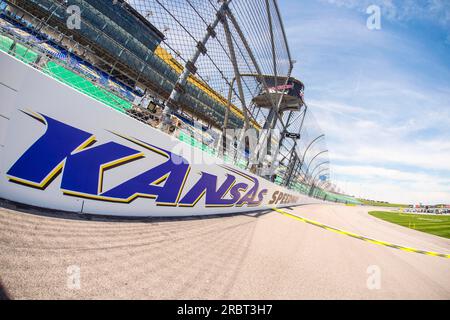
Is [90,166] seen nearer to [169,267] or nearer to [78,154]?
[78,154]

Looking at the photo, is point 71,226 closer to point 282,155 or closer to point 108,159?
point 108,159

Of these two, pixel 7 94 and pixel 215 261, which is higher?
pixel 7 94

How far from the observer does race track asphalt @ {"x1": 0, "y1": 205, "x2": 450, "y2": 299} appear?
4.32 ft

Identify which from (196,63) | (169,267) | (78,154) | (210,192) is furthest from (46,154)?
(210,192)

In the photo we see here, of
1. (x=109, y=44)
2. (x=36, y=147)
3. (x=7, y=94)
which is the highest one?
(x=109, y=44)

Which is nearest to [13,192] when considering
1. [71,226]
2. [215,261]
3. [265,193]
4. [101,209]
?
[71,226]

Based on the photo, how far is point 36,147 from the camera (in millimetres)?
1974

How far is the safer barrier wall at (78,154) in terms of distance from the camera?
1891mm

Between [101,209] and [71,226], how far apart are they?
52 cm

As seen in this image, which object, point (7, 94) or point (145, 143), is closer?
point (7, 94)

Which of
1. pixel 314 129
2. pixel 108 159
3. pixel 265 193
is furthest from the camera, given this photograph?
Answer: pixel 314 129

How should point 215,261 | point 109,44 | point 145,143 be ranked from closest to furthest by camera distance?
point 215,261
point 145,143
point 109,44

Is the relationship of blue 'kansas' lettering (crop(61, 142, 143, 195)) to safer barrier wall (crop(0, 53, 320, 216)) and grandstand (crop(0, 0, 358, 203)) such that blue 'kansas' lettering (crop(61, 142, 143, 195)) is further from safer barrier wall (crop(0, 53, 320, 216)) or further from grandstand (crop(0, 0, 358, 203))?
grandstand (crop(0, 0, 358, 203))

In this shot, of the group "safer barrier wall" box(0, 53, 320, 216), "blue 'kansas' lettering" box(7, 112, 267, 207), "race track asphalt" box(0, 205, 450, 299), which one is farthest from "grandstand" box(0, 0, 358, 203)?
Result: "race track asphalt" box(0, 205, 450, 299)
